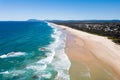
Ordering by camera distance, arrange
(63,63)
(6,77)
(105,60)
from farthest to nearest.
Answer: (105,60) → (63,63) → (6,77)

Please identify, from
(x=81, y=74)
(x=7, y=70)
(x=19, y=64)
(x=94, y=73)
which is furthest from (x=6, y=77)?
(x=94, y=73)

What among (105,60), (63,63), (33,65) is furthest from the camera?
(105,60)

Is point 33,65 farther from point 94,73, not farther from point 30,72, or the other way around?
point 94,73

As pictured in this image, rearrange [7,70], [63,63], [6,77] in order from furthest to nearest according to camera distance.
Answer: [63,63] → [7,70] → [6,77]

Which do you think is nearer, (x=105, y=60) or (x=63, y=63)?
(x=63, y=63)

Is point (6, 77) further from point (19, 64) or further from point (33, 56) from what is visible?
point (33, 56)

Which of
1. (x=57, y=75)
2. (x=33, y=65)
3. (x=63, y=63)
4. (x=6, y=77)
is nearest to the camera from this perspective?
(x=6, y=77)

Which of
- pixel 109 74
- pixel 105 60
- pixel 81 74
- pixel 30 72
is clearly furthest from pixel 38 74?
pixel 105 60

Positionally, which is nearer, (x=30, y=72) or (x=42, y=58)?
(x=30, y=72)
